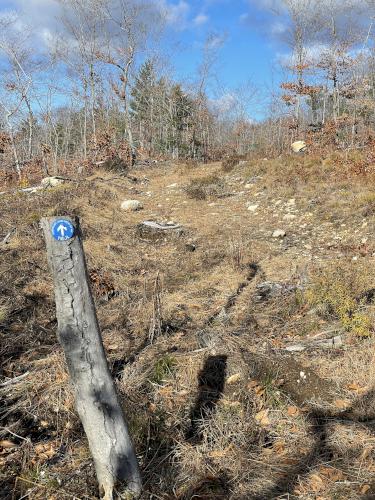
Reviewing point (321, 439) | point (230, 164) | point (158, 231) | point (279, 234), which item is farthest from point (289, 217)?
point (321, 439)

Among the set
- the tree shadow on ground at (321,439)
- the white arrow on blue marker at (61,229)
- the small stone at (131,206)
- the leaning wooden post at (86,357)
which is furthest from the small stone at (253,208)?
the white arrow on blue marker at (61,229)

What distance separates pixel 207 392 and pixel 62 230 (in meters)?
1.86

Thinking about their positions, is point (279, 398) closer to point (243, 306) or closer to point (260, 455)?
point (260, 455)

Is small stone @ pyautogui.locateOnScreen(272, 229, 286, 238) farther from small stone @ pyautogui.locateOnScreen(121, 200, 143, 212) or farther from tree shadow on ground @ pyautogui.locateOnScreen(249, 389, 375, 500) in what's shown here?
tree shadow on ground @ pyautogui.locateOnScreen(249, 389, 375, 500)

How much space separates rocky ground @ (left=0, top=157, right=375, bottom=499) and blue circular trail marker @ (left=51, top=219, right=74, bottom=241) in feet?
1.04

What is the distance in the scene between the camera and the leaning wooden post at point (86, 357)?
1.90 metres

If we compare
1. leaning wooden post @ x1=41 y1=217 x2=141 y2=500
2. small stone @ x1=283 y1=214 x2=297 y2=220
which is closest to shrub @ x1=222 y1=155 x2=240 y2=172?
small stone @ x1=283 y1=214 x2=297 y2=220

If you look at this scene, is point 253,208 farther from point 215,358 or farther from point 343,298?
point 215,358

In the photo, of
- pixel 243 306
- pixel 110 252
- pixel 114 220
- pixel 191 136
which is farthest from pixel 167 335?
pixel 191 136

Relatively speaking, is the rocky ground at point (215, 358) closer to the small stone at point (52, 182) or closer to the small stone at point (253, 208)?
the small stone at point (253, 208)

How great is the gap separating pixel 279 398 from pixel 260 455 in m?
0.53

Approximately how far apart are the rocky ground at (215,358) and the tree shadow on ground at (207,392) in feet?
0.04

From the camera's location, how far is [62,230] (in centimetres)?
186

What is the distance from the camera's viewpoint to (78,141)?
33.1m
